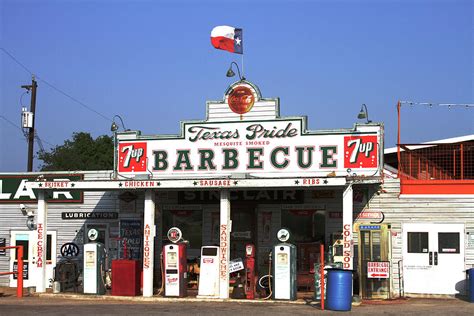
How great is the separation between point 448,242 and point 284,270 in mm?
4823

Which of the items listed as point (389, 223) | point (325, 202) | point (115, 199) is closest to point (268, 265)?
point (325, 202)

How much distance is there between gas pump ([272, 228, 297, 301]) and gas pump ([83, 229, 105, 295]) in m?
5.01

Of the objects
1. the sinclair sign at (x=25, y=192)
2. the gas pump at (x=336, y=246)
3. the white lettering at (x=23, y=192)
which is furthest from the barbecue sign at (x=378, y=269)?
the white lettering at (x=23, y=192)

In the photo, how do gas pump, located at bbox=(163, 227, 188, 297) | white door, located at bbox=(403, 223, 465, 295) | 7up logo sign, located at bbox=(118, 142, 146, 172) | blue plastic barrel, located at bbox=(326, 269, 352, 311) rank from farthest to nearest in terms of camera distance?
1. 7up logo sign, located at bbox=(118, 142, 146, 172)
2. white door, located at bbox=(403, 223, 465, 295)
3. gas pump, located at bbox=(163, 227, 188, 297)
4. blue plastic barrel, located at bbox=(326, 269, 352, 311)

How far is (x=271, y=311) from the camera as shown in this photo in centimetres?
1617

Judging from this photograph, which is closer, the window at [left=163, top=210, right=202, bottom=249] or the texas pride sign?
the texas pride sign

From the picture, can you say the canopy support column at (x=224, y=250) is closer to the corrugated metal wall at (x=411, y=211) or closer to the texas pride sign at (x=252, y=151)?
the texas pride sign at (x=252, y=151)

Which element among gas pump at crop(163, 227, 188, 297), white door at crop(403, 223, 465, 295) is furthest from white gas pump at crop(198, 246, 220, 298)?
white door at crop(403, 223, 465, 295)

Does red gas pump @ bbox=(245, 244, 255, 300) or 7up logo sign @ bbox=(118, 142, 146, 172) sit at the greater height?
7up logo sign @ bbox=(118, 142, 146, 172)

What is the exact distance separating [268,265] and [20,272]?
7.30 metres

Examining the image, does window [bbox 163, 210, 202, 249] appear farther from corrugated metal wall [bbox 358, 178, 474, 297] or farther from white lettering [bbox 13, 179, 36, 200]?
corrugated metal wall [bbox 358, 178, 474, 297]

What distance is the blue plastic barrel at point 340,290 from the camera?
1638 cm

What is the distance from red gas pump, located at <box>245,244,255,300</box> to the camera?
1852cm

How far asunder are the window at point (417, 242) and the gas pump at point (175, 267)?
6385 millimetres
